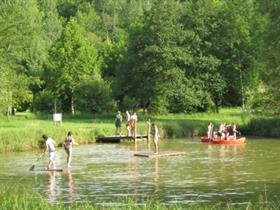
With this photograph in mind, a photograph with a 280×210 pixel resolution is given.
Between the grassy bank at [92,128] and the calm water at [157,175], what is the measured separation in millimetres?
2135

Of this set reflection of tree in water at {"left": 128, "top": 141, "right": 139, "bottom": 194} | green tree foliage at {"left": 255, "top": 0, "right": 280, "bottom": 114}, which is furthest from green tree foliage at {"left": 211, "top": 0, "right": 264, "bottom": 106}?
green tree foliage at {"left": 255, "top": 0, "right": 280, "bottom": 114}

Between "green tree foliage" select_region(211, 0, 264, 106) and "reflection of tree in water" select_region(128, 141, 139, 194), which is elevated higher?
"green tree foliage" select_region(211, 0, 264, 106)

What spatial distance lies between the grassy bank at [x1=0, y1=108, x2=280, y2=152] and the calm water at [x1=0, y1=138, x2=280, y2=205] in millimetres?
2135

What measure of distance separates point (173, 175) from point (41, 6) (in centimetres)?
10646

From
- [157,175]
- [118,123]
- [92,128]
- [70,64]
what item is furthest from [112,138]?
[70,64]

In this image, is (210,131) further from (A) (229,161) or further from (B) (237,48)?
(B) (237,48)

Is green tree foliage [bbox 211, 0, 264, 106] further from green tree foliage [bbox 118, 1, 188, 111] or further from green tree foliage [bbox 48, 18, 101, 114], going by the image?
green tree foliage [bbox 48, 18, 101, 114]

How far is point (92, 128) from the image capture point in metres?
52.2

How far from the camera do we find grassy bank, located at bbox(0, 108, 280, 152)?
44312mm

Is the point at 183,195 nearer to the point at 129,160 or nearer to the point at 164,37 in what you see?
the point at 129,160

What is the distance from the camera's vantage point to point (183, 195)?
82.5 feet

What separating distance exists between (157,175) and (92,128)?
21.1 m

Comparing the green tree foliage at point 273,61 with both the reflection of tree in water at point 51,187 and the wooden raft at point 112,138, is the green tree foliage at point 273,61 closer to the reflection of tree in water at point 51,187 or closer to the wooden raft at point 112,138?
the reflection of tree in water at point 51,187

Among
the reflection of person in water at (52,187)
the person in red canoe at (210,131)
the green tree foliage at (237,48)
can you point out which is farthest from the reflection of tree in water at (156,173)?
the green tree foliage at (237,48)
